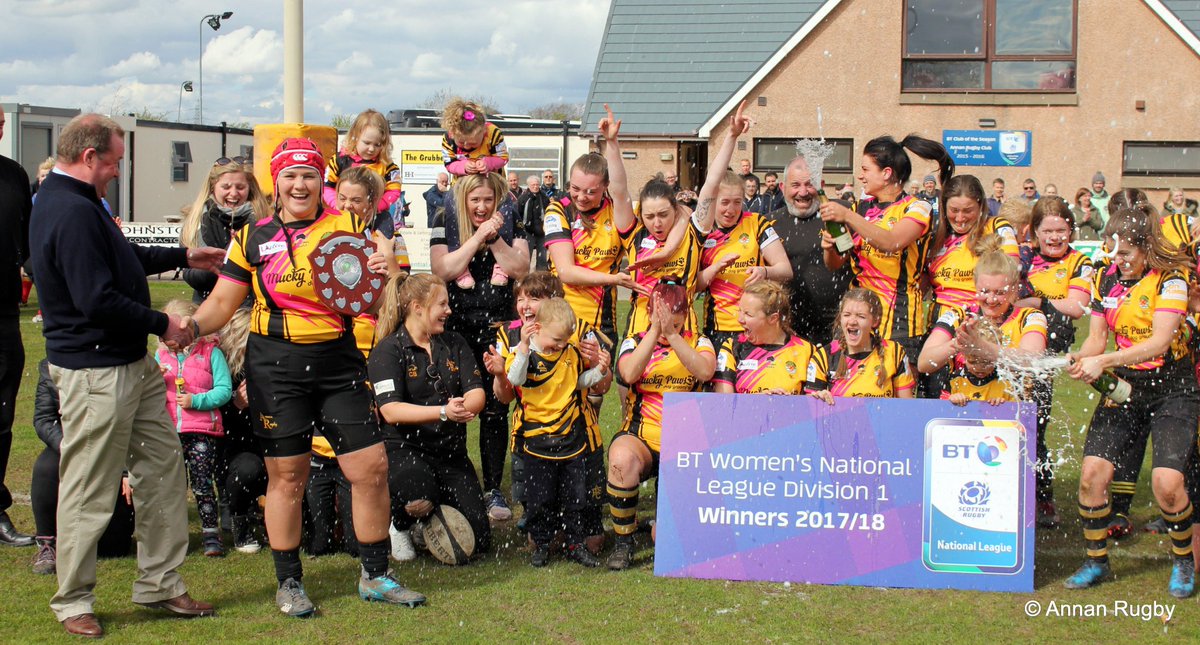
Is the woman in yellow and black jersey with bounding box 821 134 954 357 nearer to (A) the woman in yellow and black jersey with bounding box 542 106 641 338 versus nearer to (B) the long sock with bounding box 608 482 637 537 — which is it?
(A) the woman in yellow and black jersey with bounding box 542 106 641 338

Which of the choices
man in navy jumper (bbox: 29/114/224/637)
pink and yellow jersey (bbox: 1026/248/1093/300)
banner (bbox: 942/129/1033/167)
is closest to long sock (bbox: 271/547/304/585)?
man in navy jumper (bbox: 29/114/224/637)

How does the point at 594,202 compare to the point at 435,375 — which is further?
the point at 594,202

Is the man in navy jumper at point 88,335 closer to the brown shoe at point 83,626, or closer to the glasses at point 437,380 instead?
the brown shoe at point 83,626

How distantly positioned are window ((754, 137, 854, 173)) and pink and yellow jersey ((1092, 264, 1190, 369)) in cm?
1835

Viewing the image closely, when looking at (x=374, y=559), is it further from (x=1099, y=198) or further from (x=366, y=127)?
(x=1099, y=198)

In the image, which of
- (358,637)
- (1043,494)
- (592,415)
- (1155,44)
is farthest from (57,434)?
(1155,44)

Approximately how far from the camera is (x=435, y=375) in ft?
19.6

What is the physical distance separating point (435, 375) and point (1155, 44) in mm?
21567

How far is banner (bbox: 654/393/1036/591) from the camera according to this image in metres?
5.54

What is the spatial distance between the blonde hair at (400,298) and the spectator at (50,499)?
1498 millimetres

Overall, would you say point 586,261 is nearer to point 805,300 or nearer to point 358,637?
point 805,300

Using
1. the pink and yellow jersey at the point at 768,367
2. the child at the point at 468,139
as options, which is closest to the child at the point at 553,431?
the pink and yellow jersey at the point at 768,367

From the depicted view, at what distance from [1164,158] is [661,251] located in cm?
2032

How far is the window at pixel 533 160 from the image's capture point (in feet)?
87.4
